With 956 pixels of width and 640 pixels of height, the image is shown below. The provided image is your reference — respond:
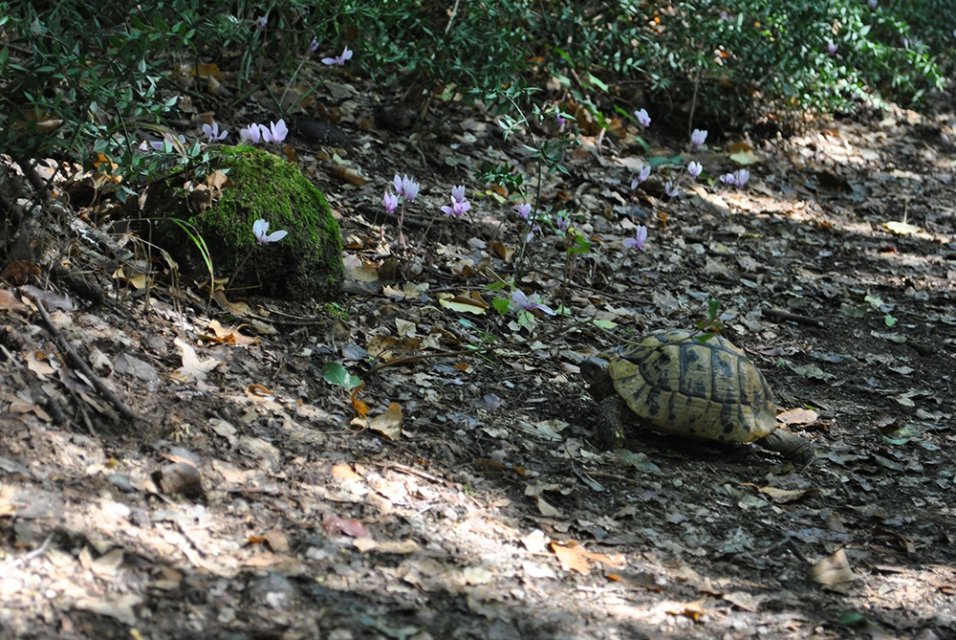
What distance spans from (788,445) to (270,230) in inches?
102

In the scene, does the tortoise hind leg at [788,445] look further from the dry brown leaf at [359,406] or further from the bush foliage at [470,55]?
the bush foliage at [470,55]

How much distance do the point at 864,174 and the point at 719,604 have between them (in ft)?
22.2

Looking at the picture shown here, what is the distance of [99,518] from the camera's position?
3.14 meters

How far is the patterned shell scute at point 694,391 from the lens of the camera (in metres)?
4.65

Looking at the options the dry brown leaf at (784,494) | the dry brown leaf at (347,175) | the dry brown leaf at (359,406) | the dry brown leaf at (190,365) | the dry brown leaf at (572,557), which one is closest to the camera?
the dry brown leaf at (572,557)

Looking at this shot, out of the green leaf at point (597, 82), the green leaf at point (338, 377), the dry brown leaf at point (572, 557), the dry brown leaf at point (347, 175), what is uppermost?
the green leaf at point (597, 82)

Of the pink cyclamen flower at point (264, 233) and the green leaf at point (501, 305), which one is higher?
the pink cyclamen flower at point (264, 233)

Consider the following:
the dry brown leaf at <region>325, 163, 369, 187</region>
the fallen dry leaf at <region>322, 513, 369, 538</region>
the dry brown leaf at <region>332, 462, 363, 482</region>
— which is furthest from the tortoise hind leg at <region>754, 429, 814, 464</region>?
the dry brown leaf at <region>325, 163, 369, 187</region>

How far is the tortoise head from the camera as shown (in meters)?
4.82

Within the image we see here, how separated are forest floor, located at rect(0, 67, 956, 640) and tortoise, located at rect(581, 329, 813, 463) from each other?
131 millimetres

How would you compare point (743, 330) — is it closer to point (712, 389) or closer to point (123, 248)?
point (712, 389)

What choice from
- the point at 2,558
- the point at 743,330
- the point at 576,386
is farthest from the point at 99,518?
the point at 743,330

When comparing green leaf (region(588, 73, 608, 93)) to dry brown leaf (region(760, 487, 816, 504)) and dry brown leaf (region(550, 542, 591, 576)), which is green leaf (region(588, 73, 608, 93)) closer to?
dry brown leaf (region(760, 487, 816, 504))

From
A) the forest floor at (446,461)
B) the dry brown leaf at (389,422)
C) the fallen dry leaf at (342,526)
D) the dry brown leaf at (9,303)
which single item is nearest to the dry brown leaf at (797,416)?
the forest floor at (446,461)
